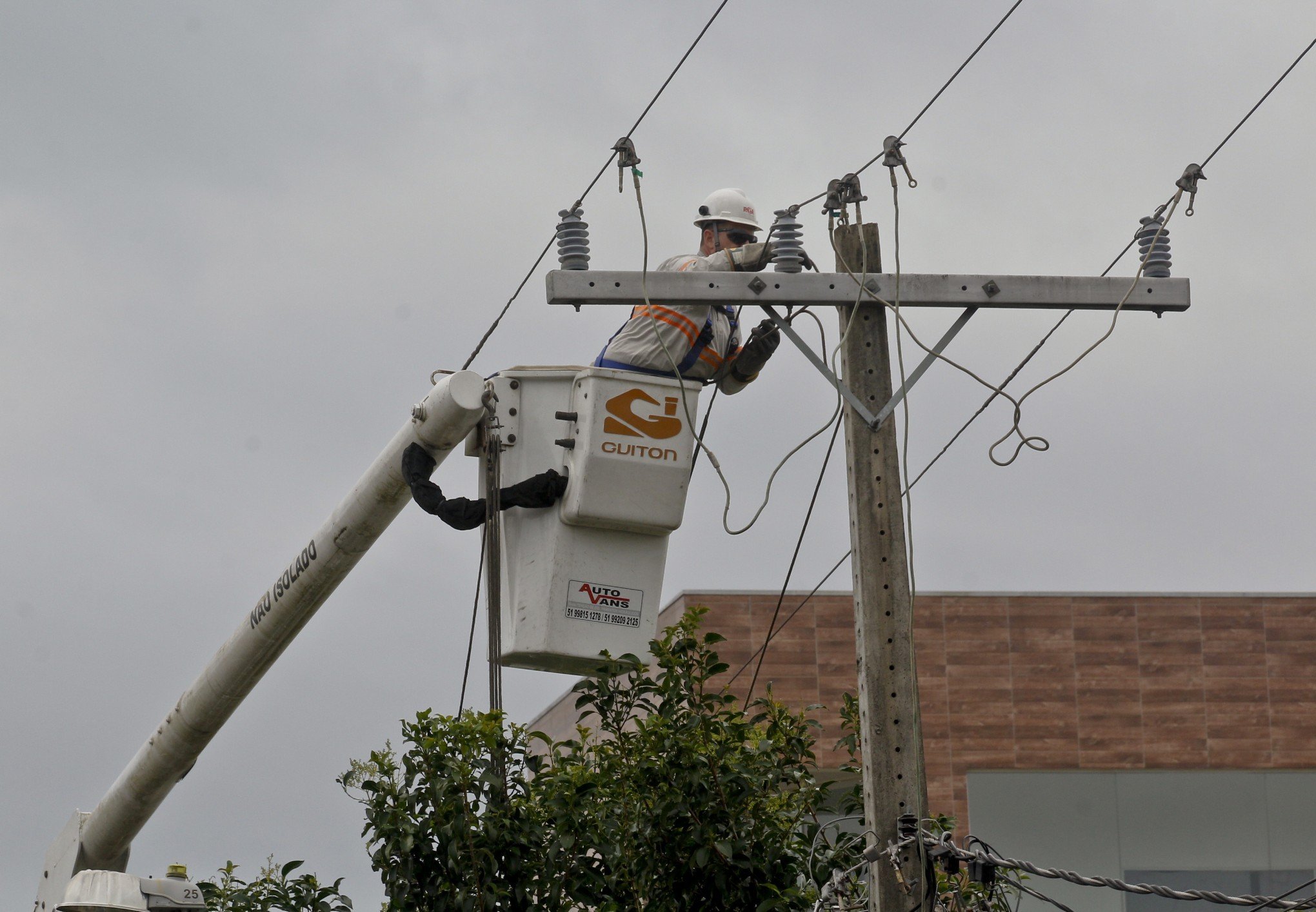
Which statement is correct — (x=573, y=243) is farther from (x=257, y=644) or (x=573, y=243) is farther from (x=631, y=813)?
(x=257, y=644)

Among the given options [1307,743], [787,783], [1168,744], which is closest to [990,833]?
[1168,744]

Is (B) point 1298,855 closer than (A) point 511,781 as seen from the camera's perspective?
No

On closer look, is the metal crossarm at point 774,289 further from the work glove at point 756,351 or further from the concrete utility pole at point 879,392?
the work glove at point 756,351

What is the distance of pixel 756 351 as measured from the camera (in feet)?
32.1

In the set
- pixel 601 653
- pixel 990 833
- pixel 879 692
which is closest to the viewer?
pixel 879 692

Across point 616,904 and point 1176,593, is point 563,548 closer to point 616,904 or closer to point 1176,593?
point 616,904

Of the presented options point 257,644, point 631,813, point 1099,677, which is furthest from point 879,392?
point 1099,677

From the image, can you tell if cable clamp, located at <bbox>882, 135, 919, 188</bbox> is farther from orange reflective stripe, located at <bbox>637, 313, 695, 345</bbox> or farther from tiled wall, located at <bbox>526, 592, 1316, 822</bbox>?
tiled wall, located at <bbox>526, 592, 1316, 822</bbox>

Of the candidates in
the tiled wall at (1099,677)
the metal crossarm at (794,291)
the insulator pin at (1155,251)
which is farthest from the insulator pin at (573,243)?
the tiled wall at (1099,677)

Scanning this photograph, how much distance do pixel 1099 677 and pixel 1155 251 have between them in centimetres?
1774

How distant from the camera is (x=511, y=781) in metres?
9.49

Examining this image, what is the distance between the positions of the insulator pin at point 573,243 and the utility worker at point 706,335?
37 cm

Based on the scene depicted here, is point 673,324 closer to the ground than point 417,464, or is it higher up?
higher up

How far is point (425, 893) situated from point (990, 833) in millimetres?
17590
